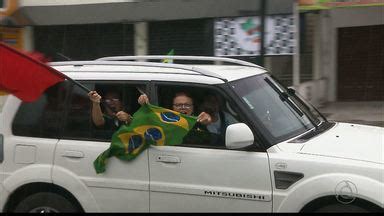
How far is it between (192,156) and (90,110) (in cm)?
97

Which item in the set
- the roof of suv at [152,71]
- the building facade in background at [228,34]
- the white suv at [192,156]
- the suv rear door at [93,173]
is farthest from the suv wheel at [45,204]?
the building facade in background at [228,34]

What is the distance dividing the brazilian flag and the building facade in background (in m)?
8.28

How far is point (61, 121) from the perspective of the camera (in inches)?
179

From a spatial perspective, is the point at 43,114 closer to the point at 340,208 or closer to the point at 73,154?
the point at 73,154

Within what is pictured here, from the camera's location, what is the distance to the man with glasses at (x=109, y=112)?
4.42 meters

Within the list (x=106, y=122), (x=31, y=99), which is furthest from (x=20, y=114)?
(x=106, y=122)

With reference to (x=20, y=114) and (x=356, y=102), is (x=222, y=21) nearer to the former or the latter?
(x=356, y=102)

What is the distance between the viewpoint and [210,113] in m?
4.34

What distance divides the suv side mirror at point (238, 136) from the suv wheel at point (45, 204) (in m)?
1.44

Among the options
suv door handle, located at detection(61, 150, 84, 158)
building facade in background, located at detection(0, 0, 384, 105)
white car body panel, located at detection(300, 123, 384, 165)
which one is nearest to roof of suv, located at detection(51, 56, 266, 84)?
suv door handle, located at detection(61, 150, 84, 158)

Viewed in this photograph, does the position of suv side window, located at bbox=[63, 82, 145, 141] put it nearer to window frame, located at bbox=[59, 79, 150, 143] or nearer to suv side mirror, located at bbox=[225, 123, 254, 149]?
window frame, located at bbox=[59, 79, 150, 143]

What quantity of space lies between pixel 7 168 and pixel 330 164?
2.57 meters

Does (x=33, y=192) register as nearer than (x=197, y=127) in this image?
No

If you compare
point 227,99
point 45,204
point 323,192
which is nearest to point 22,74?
point 45,204
